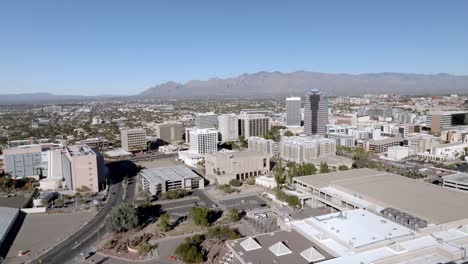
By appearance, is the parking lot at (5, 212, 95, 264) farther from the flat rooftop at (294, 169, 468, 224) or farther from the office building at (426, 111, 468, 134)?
the office building at (426, 111, 468, 134)

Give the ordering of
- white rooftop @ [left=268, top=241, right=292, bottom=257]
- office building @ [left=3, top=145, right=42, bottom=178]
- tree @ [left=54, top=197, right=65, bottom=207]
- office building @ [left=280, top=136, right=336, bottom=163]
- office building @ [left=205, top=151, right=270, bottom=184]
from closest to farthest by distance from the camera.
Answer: white rooftop @ [left=268, top=241, right=292, bottom=257] → tree @ [left=54, top=197, right=65, bottom=207] → office building @ [left=205, top=151, right=270, bottom=184] → office building @ [left=3, top=145, right=42, bottom=178] → office building @ [left=280, top=136, right=336, bottom=163]

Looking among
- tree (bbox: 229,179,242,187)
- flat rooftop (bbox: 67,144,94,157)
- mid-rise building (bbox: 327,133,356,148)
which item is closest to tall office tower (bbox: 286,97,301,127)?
mid-rise building (bbox: 327,133,356,148)

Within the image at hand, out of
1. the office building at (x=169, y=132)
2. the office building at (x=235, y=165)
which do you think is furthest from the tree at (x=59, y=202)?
the office building at (x=169, y=132)

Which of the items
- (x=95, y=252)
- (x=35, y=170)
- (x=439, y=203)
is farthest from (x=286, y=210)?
(x=35, y=170)

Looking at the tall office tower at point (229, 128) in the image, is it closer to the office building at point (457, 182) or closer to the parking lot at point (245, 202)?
the parking lot at point (245, 202)

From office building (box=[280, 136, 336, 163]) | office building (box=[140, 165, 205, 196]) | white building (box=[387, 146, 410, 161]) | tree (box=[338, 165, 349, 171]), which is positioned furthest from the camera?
white building (box=[387, 146, 410, 161])
